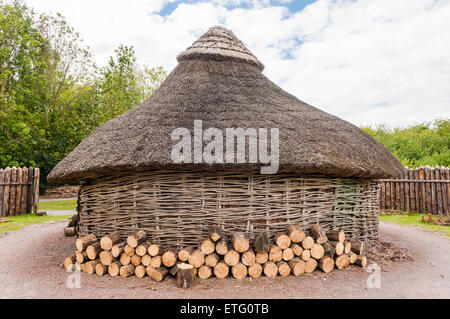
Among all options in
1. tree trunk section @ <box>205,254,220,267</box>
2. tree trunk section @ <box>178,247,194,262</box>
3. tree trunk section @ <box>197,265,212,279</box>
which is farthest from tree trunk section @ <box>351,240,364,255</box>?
tree trunk section @ <box>178,247,194,262</box>

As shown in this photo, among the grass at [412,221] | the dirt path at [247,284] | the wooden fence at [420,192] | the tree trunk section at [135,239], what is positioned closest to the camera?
the dirt path at [247,284]

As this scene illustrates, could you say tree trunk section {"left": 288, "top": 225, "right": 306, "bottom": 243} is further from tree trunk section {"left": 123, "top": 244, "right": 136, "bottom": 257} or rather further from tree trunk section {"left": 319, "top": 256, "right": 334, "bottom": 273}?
tree trunk section {"left": 123, "top": 244, "right": 136, "bottom": 257}

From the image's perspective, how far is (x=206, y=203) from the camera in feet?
16.2

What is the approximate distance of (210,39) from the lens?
813 centimetres

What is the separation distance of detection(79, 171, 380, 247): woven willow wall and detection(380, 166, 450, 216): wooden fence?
845 cm

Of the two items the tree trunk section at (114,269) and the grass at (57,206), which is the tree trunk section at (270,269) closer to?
the tree trunk section at (114,269)

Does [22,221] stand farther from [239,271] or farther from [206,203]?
[239,271]

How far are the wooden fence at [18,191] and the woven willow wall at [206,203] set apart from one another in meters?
8.57

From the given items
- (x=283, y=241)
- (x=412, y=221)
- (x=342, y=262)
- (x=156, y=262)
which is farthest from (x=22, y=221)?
(x=412, y=221)

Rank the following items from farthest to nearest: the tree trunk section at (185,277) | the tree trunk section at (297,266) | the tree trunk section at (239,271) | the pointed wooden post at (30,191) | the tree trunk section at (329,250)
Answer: the pointed wooden post at (30,191) < the tree trunk section at (329,250) < the tree trunk section at (297,266) < the tree trunk section at (239,271) < the tree trunk section at (185,277)

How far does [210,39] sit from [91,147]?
4344 millimetres

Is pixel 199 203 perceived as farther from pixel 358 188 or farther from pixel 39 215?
pixel 39 215

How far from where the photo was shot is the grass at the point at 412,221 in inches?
364

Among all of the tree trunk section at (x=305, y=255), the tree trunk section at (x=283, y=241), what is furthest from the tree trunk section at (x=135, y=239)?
the tree trunk section at (x=305, y=255)
